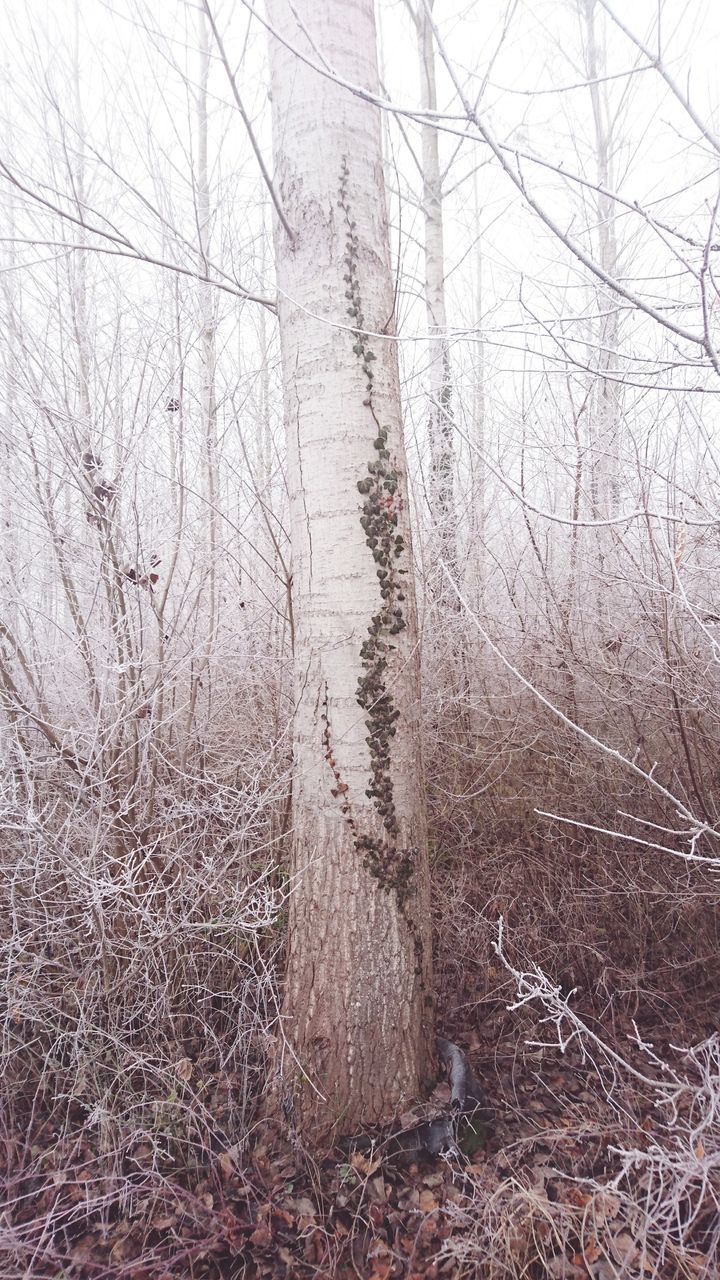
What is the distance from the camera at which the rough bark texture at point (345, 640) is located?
1.89 m

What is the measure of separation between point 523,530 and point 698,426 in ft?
4.04

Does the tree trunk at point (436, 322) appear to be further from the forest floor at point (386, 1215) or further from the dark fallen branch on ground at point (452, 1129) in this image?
the forest floor at point (386, 1215)

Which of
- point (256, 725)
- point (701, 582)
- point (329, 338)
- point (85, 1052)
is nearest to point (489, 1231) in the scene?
point (85, 1052)

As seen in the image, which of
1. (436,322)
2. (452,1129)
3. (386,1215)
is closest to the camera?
(386,1215)

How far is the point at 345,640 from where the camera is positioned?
192 cm

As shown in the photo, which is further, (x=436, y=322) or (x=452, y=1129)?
(x=436, y=322)

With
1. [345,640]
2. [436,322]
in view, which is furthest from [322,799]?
[436,322]

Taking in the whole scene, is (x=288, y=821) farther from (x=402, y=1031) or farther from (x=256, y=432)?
(x=256, y=432)

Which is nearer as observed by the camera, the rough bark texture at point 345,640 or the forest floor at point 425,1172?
the forest floor at point 425,1172

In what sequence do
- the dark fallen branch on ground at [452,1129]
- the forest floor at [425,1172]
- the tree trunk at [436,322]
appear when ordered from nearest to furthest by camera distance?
the forest floor at [425,1172] < the dark fallen branch on ground at [452,1129] < the tree trunk at [436,322]

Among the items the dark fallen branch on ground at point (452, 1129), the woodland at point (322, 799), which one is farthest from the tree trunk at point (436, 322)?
the dark fallen branch on ground at point (452, 1129)

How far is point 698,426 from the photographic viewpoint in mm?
2783

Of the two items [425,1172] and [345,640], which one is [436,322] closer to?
[345,640]

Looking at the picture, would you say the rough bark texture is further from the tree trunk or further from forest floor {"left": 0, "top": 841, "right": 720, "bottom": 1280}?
the tree trunk
